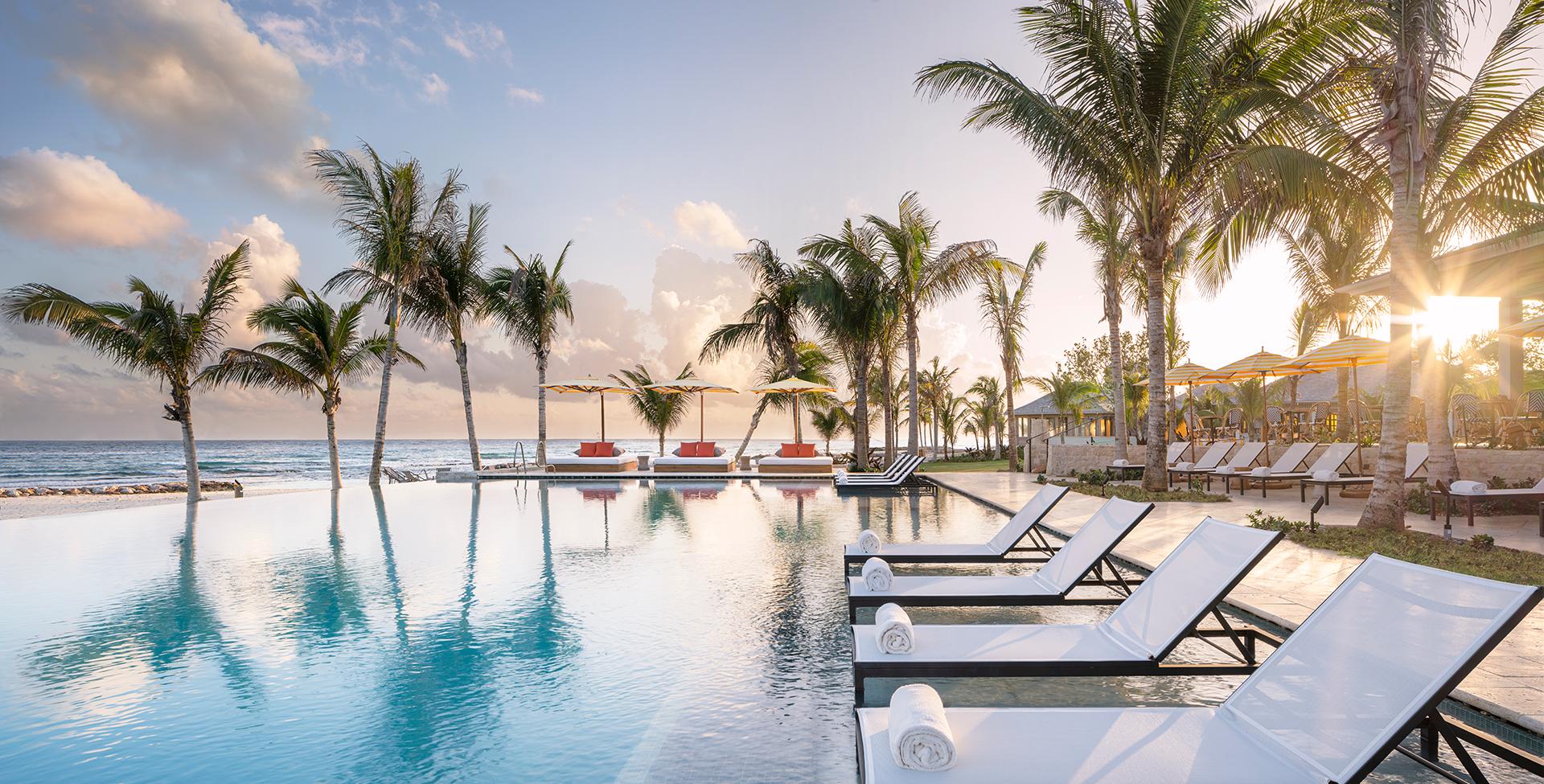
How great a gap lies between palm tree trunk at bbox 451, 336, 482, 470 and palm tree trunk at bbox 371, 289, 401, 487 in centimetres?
224

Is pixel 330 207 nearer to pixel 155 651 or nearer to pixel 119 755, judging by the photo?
pixel 155 651

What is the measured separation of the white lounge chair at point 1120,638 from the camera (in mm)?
3234

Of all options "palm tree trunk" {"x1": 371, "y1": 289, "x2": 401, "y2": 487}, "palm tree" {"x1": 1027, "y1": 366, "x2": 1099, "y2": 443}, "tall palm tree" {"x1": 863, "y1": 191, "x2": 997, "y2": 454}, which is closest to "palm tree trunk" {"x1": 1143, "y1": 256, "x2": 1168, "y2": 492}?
"tall palm tree" {"x1": 863, "y1": 191, "x2": 997, "y2": 454}

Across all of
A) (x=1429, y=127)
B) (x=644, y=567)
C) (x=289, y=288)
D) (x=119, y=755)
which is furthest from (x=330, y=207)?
(x=1429, y=127)

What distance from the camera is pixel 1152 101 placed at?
35.9 feet

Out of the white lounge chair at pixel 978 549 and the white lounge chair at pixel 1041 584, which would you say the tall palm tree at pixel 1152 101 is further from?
the white lounge chair at pixel 1041 584

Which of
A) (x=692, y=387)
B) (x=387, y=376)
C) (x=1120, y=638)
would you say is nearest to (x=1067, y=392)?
(x=692, y=387)

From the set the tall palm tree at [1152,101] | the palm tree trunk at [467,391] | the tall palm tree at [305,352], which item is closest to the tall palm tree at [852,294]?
the tall palm tree at [1152,101]

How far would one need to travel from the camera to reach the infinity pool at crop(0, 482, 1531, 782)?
3.38 m

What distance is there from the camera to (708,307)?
25.4m

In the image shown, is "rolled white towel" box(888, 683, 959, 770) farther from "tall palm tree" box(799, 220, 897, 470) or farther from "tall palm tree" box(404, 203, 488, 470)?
"tall palm tree" box(404, 203, 488, 470)

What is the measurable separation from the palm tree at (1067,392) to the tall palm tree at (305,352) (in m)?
23.9

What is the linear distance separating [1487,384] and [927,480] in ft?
71.5

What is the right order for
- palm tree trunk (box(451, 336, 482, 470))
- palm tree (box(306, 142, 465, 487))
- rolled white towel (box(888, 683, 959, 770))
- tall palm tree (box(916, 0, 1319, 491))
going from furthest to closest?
palm tree trunk (box(451, 336, 482, 470))
palm tree (box(306, 142, 465, 487))
tall palm tree (box(916, 0, 1319, 491))
rolled white towel (box(888, 683, 959, 770))
